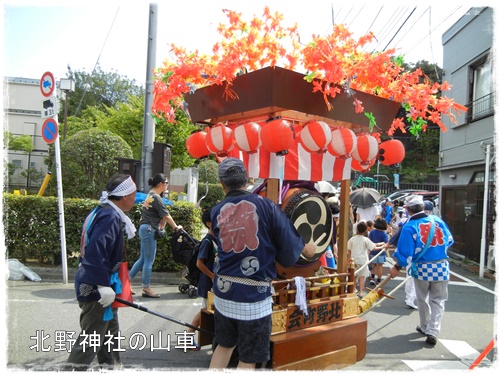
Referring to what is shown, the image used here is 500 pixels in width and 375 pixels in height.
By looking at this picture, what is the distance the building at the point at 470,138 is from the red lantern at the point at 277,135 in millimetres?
8065

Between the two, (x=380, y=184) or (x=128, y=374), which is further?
(x=380, y=184)

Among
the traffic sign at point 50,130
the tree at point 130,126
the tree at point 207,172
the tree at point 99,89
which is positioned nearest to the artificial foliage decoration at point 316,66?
the traffic sign at point 50,130

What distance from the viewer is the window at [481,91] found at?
11.3 metres

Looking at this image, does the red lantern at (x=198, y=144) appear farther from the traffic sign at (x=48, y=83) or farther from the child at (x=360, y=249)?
the child at (x=360, y=249)

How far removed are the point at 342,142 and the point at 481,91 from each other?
1036 centimetres

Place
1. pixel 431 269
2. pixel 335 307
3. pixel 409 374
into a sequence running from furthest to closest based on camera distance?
pixel 431 269, pixel 335 307, pixel 409 374

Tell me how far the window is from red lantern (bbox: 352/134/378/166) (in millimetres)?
8807

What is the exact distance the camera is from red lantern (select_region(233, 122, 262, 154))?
12.7 ft

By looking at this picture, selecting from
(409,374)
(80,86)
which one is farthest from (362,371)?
(80,86)

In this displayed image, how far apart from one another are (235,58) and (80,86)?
138 ft

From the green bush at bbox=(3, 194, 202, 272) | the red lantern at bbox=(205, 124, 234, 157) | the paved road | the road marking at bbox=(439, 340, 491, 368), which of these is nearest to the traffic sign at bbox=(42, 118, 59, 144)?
the green bush at bbox=(3, 194, 202, 272)

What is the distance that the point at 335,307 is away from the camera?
421cm

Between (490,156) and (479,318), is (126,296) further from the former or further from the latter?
(490,156)

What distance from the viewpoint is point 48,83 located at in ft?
21.9
